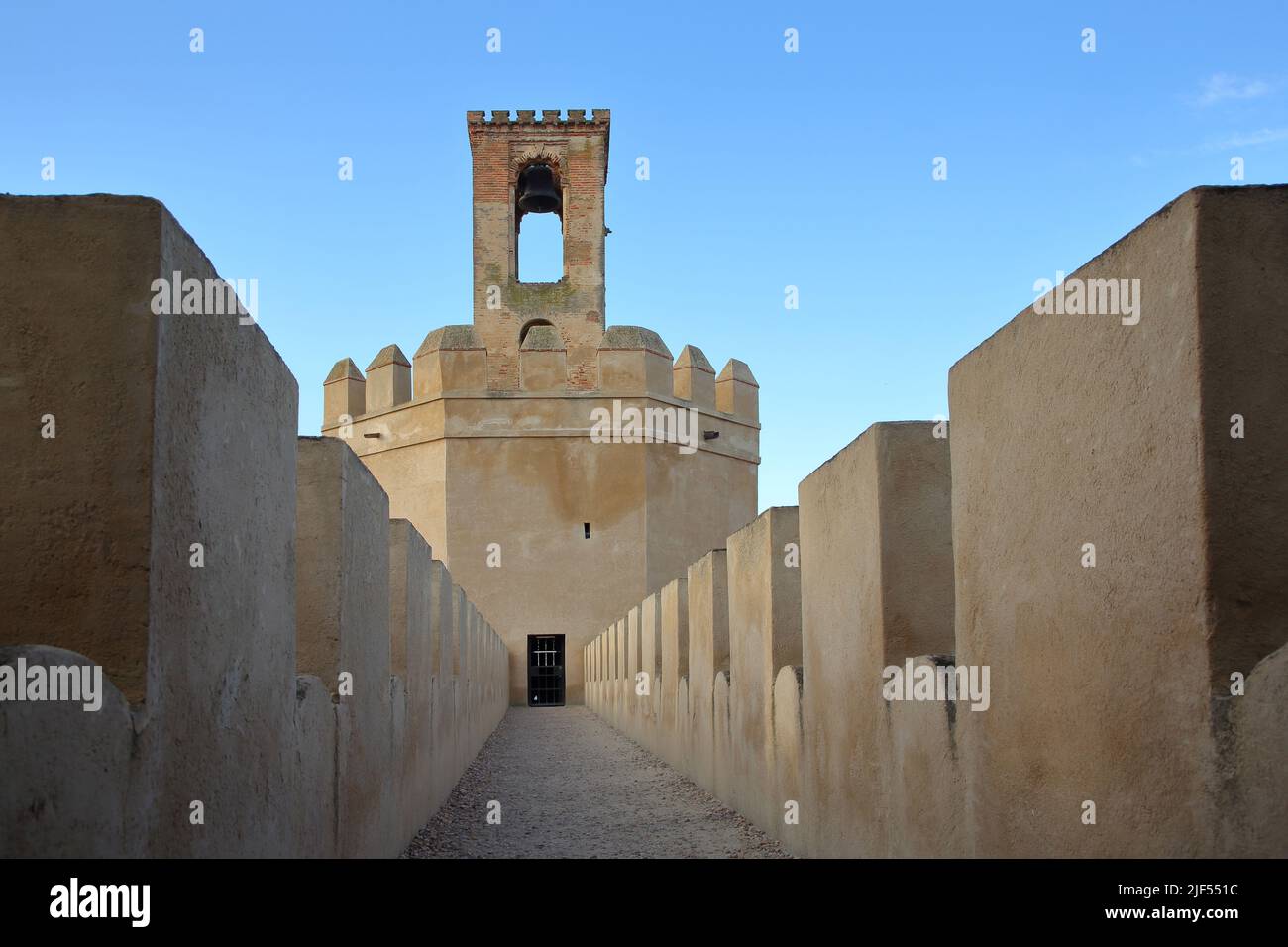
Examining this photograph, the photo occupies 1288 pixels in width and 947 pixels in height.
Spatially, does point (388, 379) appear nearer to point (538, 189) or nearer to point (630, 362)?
point (630, 362)

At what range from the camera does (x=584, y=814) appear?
932 cm

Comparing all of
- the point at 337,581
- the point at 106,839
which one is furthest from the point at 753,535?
the point at 106,839

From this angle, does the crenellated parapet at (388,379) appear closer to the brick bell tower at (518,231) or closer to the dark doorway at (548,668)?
the brick bell tower at (518,231)

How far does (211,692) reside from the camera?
3338 mm

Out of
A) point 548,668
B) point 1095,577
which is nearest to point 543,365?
point 548,668

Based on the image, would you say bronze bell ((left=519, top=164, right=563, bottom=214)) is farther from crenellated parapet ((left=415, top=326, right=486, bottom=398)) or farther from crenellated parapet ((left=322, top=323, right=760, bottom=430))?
crenellated parapet ((left=415, top=326, right=486, bottom=398))

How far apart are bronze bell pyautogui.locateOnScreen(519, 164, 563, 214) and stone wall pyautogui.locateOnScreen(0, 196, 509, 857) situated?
30250mm

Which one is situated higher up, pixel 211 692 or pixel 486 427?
pixel 486 427

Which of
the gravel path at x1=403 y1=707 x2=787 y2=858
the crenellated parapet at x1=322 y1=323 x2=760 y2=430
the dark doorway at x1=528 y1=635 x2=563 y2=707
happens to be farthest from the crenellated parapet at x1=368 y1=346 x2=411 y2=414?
the gravel path at x1=403 y1=707 x2=787 y2=858
